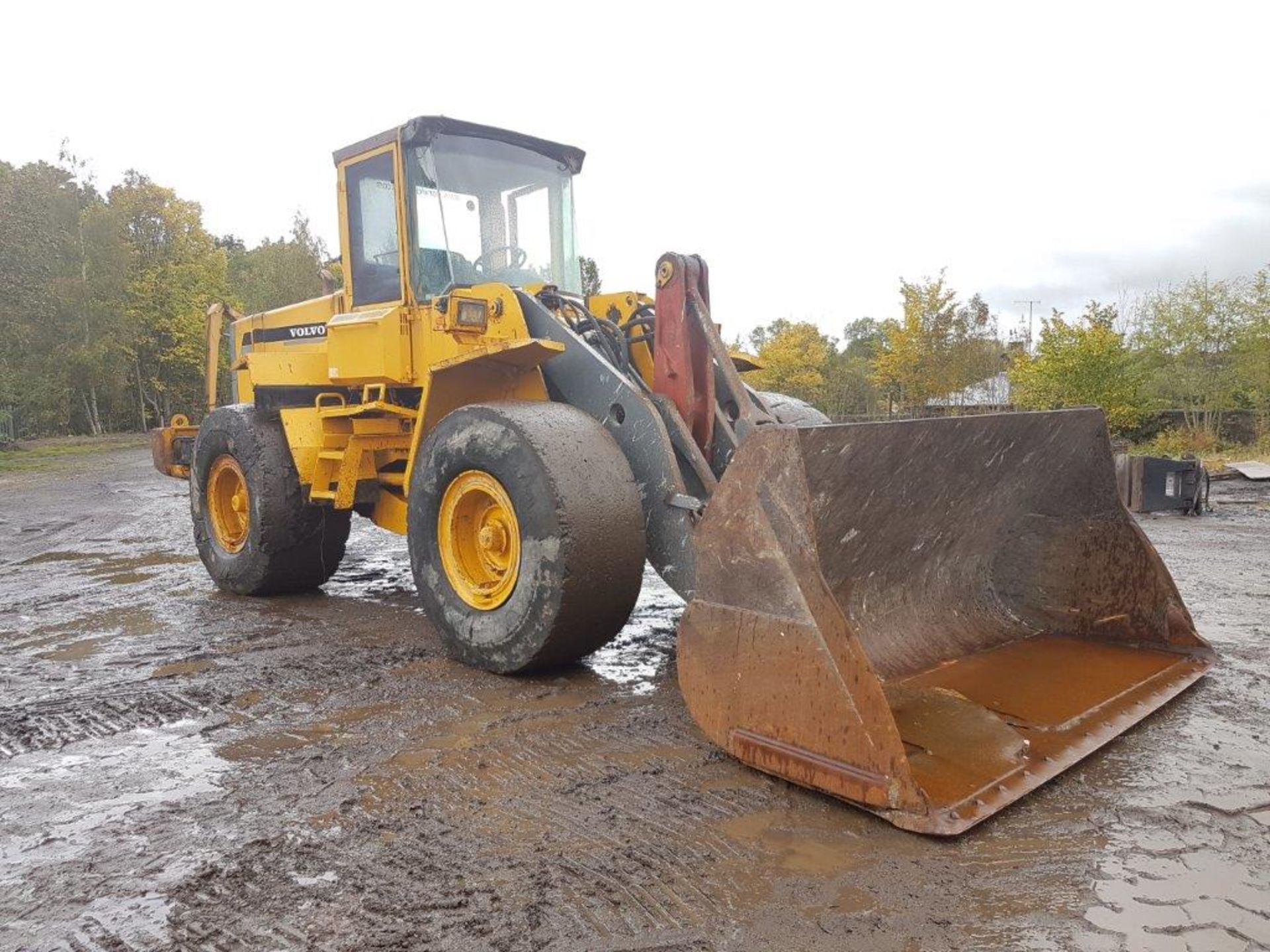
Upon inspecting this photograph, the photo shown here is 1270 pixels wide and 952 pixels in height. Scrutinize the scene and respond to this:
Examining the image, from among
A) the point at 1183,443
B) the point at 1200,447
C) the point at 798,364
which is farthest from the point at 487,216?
the point at 798,364

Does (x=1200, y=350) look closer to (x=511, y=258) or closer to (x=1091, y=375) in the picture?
(x=1091, y=375)

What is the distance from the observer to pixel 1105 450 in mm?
4758

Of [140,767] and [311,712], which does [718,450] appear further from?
[140,767]

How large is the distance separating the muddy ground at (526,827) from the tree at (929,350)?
22.3 meters

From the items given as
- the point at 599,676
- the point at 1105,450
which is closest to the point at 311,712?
the point at 599,676

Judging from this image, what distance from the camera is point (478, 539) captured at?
4.69 metres

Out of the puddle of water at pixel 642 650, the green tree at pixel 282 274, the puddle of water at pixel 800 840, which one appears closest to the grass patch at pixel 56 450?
the green tree at pixel 282 274

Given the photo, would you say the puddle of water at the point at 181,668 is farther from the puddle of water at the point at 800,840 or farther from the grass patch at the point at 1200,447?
the grass patch at the point at 1200,447

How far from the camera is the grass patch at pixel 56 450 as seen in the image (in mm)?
23969

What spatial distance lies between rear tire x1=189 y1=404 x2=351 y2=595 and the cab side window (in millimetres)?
1283

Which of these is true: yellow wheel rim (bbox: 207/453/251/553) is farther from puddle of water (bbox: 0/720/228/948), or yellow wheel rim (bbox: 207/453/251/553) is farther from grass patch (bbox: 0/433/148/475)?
grass patch (bbox: 0/433/148/475)

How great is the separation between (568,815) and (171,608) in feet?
14.8

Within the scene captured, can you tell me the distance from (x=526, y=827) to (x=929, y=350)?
25.6 meters

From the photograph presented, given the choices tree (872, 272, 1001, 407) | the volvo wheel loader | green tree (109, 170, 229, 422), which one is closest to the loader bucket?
the volvo wheel loader
